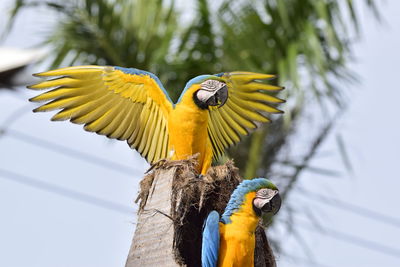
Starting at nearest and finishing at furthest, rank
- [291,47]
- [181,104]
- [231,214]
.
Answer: [231,214] → [181,104] → [291,47]

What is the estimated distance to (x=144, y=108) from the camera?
322 centimetres

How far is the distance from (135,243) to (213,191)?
0.36 m

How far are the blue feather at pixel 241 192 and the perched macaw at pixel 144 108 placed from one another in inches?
10.8

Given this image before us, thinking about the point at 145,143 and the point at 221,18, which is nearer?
the point at 145,143

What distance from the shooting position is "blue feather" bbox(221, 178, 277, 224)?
9.26 ft

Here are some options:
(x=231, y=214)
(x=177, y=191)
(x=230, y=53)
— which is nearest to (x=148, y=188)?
(x=177, y=191)

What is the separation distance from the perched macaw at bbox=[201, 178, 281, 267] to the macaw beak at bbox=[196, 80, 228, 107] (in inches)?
14.6

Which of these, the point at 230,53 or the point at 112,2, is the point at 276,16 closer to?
the point at 230,53

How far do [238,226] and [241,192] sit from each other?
125 mm

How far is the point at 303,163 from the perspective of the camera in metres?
6.87

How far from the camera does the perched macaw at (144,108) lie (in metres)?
3.06

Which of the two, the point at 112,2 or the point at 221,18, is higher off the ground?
the point at 112,2

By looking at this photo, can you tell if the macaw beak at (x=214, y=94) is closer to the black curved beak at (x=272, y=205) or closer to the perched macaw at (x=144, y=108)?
the perched macaw at (x=144, y=108)

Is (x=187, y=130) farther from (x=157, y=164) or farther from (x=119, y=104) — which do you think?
(x=119, y=104)
